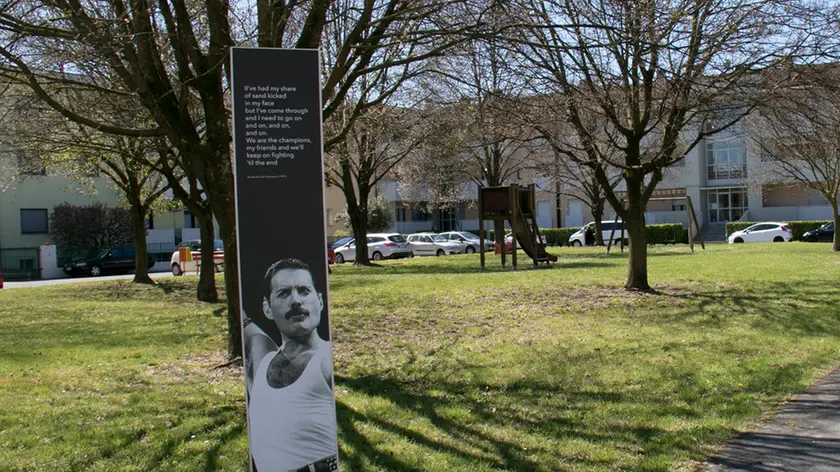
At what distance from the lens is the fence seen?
117ft

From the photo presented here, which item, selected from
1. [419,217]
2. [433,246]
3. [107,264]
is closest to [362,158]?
[433,246]

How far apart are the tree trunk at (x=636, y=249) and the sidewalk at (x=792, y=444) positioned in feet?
24.3

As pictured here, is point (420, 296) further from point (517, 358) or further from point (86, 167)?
point (86, 167)

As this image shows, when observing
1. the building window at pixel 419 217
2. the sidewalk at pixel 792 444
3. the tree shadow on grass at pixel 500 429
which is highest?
the building window at pixel 419 217

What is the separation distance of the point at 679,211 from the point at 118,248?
38.2m

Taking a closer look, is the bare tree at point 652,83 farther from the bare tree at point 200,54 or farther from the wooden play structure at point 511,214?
the wooden play structure at point 511,214

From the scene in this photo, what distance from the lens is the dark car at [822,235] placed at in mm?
39375

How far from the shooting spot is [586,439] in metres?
5.55

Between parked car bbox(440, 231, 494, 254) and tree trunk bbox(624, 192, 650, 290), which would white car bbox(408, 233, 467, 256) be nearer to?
parked car bbox(440, 231, 494, 254)

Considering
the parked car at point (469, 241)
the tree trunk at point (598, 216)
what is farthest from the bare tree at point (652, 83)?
the parked car at point (469, 241)

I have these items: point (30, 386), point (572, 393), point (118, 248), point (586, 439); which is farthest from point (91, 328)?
point (118, 248)

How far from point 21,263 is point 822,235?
4452cm

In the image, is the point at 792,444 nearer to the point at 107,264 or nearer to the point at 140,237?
the point at 140,237

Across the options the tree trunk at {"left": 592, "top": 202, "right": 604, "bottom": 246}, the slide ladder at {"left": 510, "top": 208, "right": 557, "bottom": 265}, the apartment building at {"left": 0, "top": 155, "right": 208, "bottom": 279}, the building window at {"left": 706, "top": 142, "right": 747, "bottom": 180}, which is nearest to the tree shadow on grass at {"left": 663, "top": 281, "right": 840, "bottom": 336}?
the slide ladder at {"left": 510, "top": 208, "right": 557, "bottom": 265}
